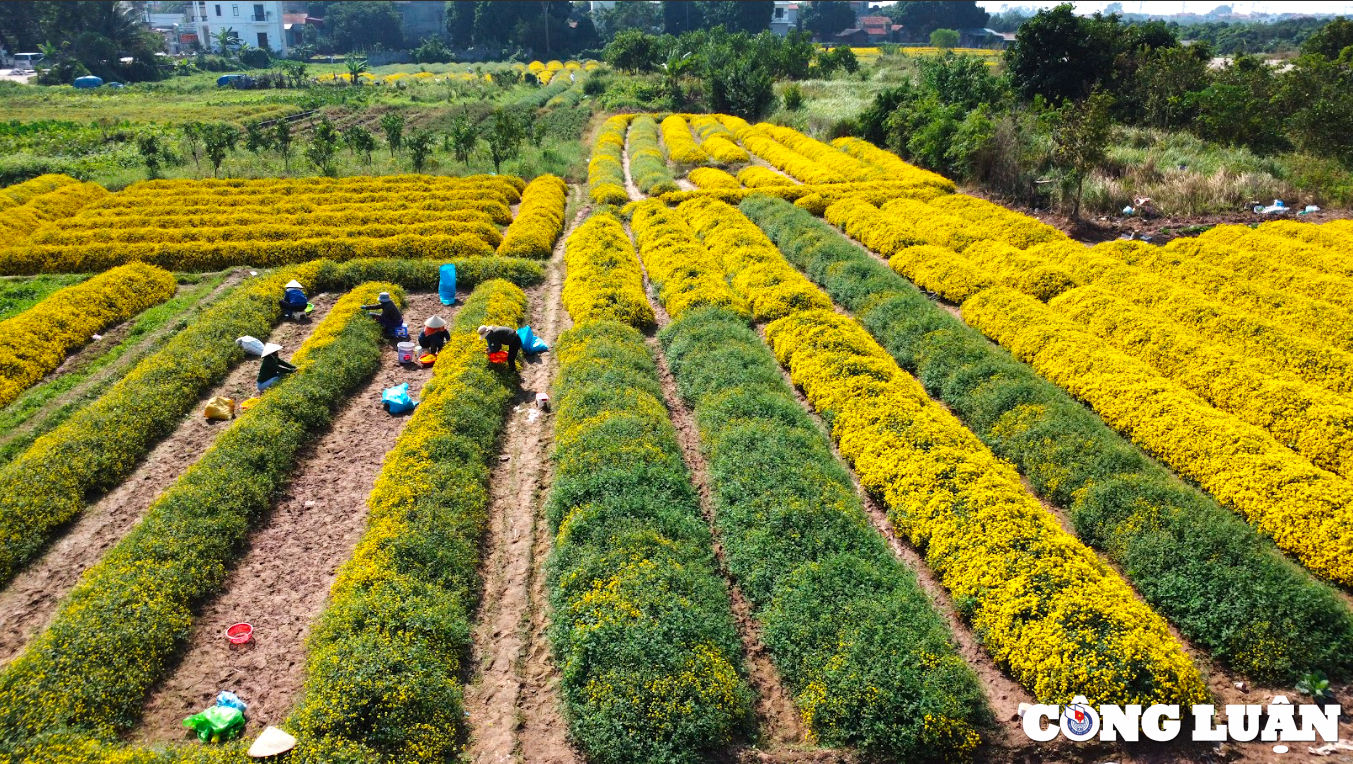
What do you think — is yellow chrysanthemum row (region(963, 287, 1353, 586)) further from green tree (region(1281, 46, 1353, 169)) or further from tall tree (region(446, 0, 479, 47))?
tall tree (region(446, 0, 479, 47))

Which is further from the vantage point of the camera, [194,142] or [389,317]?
[194,142]

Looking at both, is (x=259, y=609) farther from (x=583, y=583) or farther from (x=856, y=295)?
(x=856, y=295)

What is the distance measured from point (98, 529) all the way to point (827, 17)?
139 metres

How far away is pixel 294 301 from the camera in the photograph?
1936 cm

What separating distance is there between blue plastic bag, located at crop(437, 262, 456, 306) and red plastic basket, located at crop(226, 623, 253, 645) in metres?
12.3

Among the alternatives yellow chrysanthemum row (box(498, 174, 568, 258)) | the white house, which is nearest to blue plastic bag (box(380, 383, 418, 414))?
yellow chrysanthemum row (box(498, 174, 568, 258))

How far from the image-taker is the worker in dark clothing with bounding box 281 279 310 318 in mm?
19344

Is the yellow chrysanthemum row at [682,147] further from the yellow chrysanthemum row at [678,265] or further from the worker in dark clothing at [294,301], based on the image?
the worker in dark clothing at [294,301]

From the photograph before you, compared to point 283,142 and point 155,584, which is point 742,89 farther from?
point 155,584

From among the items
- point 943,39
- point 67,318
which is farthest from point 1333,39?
point 943,39

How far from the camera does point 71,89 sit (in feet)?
229

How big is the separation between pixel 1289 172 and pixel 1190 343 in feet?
65.5

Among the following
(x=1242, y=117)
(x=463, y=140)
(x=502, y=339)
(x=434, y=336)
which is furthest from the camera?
(x=463, y=140)

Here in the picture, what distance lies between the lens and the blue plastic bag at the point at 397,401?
48.8 ft
